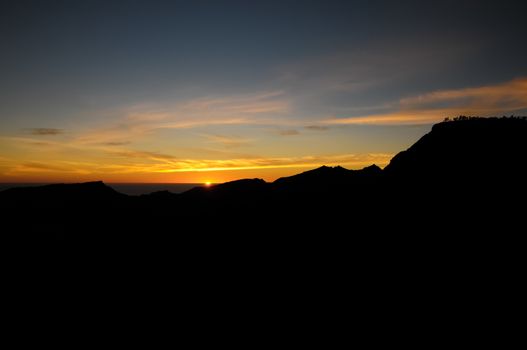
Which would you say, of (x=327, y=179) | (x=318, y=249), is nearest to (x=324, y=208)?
(x=318, y=249)

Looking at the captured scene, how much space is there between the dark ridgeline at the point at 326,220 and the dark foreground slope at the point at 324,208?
0.10 meters

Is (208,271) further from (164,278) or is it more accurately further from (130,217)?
(130,217)

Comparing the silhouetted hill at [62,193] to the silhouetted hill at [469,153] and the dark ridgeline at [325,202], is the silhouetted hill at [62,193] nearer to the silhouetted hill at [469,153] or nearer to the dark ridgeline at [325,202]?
the dark ridgeline at [325,202]

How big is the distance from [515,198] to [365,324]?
41.8 feet

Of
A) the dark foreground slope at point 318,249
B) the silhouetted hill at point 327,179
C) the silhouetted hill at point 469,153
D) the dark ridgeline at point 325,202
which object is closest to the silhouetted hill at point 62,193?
the dark ridgeline at point 325,202

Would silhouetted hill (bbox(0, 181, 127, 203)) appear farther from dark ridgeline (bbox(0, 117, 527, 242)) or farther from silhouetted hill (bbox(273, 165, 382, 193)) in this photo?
silhouetted hill (bbox(273, 165, 382, 193))

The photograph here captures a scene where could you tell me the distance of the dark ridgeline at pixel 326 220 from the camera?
19453 mm

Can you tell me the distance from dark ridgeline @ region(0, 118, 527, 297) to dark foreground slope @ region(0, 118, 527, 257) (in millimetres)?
104

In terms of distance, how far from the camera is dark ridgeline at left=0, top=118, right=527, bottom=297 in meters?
19.5

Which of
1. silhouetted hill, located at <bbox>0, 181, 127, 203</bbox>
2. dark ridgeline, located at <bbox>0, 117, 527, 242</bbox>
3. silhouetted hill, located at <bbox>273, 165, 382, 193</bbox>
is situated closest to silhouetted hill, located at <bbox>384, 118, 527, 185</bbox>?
dark ridgeline, located at <bbox>0, 117, 527, 242</bbox>

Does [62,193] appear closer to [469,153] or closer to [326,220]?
[326,220]

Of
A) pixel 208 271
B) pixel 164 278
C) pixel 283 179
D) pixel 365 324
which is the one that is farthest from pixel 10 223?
pixel 365 324

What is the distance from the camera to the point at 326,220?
29.2m

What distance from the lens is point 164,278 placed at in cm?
2778
